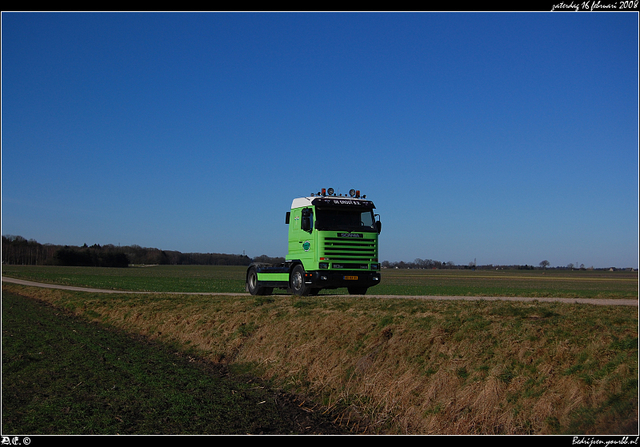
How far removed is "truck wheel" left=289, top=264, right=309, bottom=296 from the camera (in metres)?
22.7

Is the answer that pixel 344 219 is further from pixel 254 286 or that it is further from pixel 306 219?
pixel 254 286

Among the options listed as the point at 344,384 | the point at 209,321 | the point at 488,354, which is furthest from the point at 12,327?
the point at 488,354

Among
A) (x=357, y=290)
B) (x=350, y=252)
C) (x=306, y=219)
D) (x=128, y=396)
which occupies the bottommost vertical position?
(x=128, y=396)

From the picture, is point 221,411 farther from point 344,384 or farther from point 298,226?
point 298,226

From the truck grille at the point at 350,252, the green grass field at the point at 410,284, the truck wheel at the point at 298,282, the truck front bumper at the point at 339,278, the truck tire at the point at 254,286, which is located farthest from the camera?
the green grass field at the point at 410,284

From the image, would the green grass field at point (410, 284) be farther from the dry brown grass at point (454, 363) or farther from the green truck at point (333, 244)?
the dry brown grass at point (454, 363)

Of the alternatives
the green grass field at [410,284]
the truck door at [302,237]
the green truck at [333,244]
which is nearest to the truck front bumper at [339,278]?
the green truck at [333,244]

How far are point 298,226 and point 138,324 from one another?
28.4 feet

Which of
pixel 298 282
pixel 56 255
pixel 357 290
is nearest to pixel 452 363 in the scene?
pixel 298 282

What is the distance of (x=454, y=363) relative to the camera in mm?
11312

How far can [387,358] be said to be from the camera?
1271cm

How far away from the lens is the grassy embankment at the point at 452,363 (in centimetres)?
915

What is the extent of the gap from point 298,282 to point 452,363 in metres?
12.6

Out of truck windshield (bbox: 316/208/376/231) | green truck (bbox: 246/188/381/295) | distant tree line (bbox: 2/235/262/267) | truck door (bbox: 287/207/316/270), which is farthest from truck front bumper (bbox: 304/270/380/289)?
distant tree line (bbox: 2/235/262/267)
